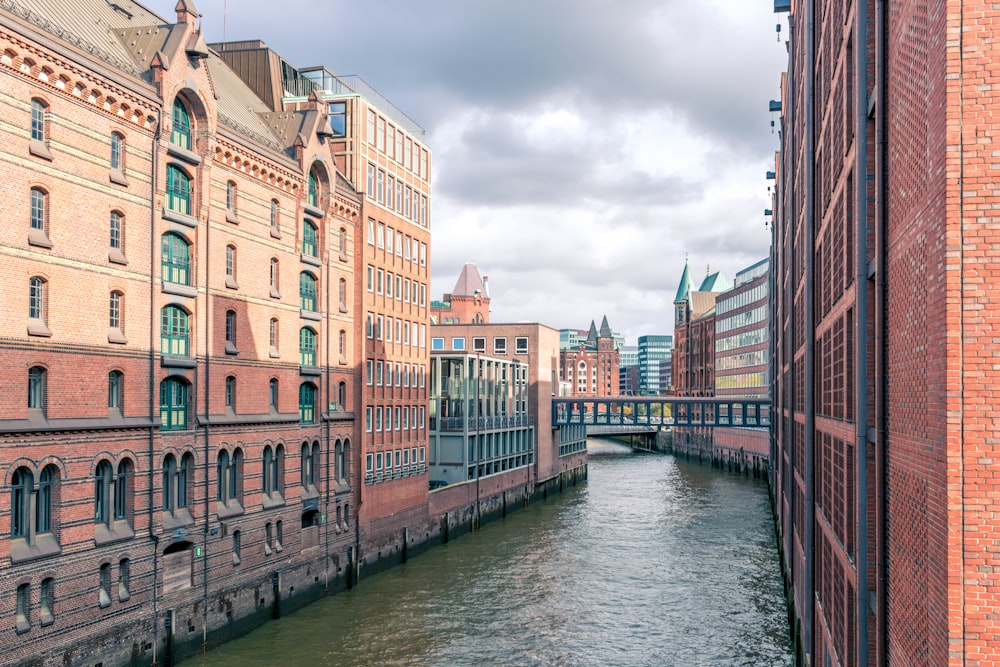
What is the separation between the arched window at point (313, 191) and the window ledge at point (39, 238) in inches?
643

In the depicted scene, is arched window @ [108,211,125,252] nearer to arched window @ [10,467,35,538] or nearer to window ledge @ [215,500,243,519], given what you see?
arched window @ [10,467,35,538]

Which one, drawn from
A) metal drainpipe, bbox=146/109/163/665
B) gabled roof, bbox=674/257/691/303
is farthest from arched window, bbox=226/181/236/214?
gabled roof, bbox=674/257/691/303

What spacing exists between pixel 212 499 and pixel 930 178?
1096 inches

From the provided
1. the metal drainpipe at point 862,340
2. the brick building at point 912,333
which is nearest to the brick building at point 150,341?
the brick building at point 912,333

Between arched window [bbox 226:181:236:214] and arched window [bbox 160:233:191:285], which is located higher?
arched window [bbox 226:181:236:214]

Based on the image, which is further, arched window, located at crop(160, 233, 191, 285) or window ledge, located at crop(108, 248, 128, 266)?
arched window, located at crop(160, 233, 191, 285)

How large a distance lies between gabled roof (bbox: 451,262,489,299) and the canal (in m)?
75.6

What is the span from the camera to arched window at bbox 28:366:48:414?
968 inches

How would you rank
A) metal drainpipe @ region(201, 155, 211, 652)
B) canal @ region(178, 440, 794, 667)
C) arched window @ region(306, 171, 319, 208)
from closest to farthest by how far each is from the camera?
metal drainpipe @ region(201, 155, 211, 652) < canal @ region(178, 440, 794, 667) < arched window @ region(306, 171, 319, 208)

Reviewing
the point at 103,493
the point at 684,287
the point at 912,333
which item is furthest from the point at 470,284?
the point at 912,333

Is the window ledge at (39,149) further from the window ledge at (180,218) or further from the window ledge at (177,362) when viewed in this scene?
the window ledge at (177,362)

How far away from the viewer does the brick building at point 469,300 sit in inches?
5374

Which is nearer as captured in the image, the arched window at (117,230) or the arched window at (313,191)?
the arched window at (117,230)

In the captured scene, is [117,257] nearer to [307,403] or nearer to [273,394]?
[273,394]
